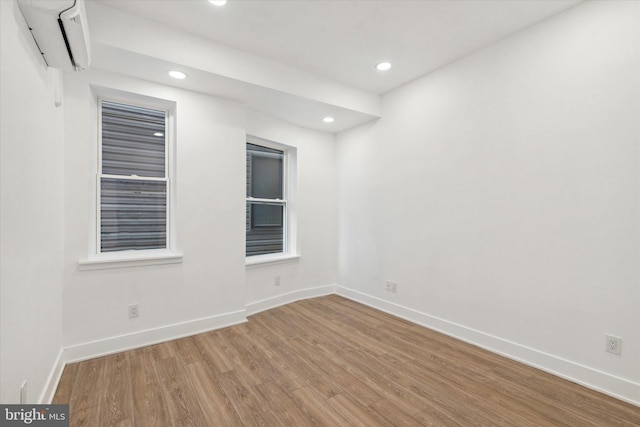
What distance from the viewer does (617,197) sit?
202cm

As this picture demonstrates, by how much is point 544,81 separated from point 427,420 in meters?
2.66

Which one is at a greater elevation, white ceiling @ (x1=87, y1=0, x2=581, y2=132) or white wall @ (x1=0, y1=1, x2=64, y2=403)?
white ceiling @ (x1=87, y1=0, x2=581, y2=132)

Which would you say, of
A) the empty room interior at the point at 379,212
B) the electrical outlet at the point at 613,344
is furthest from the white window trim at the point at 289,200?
the electrical outlet at the point at 613,344

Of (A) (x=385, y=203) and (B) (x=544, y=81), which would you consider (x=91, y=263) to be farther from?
(B) (x=544, y=81)

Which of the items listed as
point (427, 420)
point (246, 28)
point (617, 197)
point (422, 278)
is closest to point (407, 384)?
point (427, 420)

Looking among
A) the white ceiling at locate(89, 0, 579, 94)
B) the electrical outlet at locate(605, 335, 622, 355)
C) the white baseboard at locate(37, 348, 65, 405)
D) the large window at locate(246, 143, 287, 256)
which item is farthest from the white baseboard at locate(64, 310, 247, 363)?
the electrical outlet at locate(605, 335, 622, 355)

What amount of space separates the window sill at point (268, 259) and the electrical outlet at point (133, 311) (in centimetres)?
118

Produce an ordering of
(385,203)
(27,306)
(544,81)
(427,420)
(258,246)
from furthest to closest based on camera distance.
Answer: (258,246) < (385,203) < (544,81) < (427,420) < (27,306)

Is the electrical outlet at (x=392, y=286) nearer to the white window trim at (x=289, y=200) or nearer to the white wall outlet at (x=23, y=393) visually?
the white window trim at (x=289, y=200)

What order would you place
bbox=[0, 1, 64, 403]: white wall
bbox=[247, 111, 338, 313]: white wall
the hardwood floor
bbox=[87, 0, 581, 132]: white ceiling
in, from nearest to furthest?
bbox=[0, 1, 64, 403]: white wall, the hardwood floor, bbox=[87, 0, 581, 132]: white ceiling, bbox=[247, 111, 338, 313]: white wall

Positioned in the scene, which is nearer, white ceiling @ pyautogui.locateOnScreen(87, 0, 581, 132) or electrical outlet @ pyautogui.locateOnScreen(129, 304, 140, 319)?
white ceiling @ pyautogui.locateOnScreen(87, 0, 581, 132)

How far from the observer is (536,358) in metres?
2.40

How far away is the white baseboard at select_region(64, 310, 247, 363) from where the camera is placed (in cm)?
246

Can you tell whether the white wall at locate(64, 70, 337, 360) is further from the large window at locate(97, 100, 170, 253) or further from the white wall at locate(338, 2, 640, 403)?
the white wall at locate(338, 2, 640, 403)
